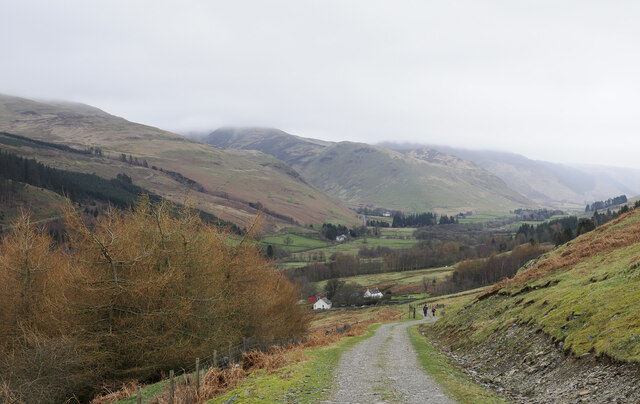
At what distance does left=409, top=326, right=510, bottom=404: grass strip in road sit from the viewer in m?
15.8

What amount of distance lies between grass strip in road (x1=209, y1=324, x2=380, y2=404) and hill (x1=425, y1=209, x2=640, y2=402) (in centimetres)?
856

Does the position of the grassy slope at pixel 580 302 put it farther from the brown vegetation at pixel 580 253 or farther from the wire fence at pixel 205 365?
the wire fence at pixel 205 365

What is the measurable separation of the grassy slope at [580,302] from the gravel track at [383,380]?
634 cm

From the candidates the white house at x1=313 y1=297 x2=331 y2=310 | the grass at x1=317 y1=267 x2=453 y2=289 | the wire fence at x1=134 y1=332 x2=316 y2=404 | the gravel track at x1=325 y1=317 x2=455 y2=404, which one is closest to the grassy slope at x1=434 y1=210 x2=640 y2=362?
the gravel track at x1=325 y1=317 x2=455 y2=404

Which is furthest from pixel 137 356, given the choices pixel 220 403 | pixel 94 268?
pixel 220 403

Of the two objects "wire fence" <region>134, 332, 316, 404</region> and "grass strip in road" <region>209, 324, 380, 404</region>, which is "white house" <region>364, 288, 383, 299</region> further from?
"grass strip in road" <region>209, 324, 380, 404</region>

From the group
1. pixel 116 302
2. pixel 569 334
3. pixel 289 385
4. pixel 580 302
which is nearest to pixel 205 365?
pixel 116 302

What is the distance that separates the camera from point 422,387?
1805 cm

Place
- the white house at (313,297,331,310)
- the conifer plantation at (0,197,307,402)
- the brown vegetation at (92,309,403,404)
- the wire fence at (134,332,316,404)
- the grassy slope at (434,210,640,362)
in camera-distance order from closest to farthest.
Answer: the grassy slope at (434,210,640,362) < the brown vegetation at (92,309,403,404) < the wire fence at (134,332,316,404) < the conifer plantation at (0,197,307,402) < the white house at (313,297,331,310)

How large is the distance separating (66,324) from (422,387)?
2200 centimetres

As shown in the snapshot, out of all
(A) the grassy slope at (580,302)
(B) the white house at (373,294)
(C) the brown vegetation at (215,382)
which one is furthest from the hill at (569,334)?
(B) the white house at (373,294)

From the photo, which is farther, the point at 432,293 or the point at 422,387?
the point at 432,293

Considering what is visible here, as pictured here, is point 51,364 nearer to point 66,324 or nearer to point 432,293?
point 66,324

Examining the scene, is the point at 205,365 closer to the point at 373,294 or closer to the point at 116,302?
the point at 116,302
